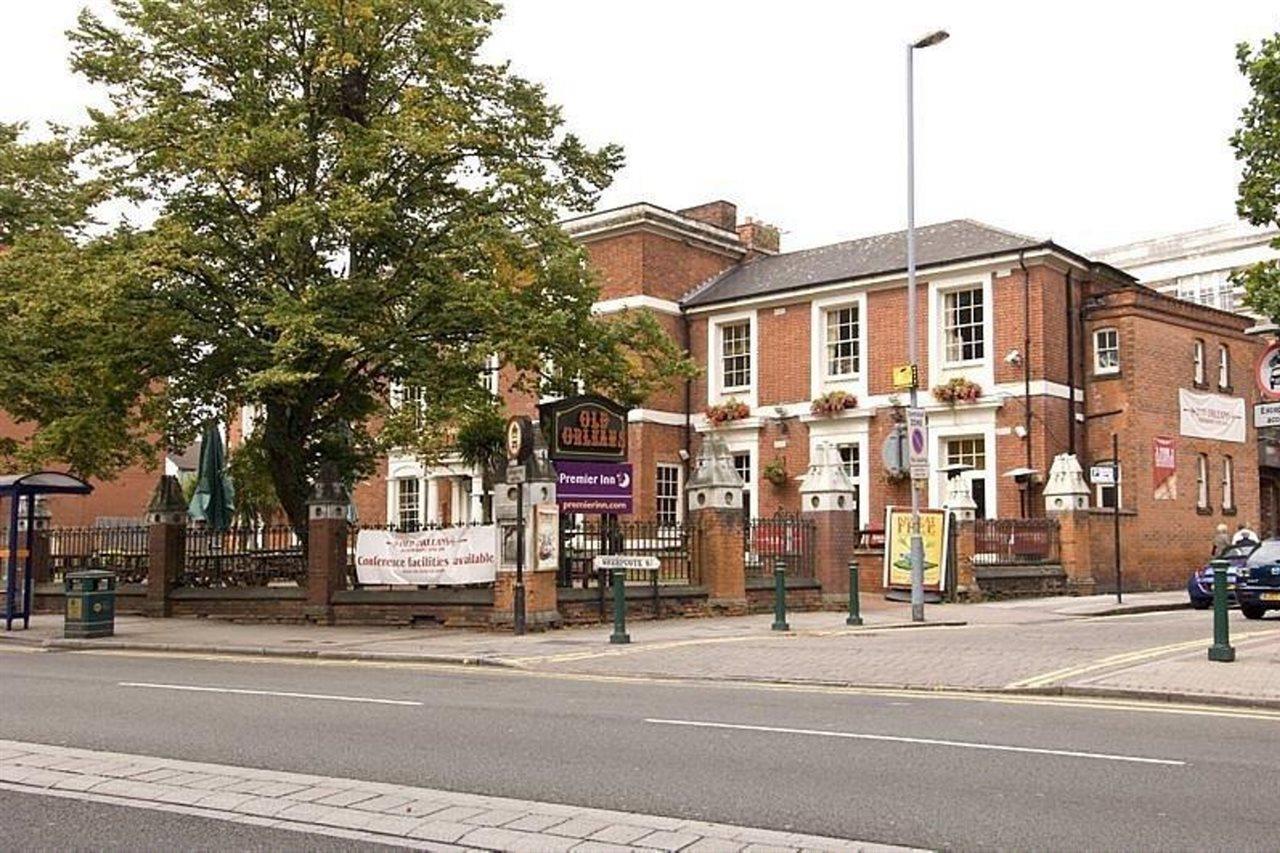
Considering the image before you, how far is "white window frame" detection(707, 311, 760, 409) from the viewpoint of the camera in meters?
37.3

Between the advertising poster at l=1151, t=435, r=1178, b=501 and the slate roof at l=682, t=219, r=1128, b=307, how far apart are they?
5651 millimetres

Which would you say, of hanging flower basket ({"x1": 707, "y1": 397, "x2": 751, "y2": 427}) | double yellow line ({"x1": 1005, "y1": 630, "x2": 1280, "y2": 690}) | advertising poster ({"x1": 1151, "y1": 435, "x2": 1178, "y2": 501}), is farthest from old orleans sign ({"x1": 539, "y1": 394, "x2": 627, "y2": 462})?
advertising poster ({"x1": 1151, "y1": 435, "x2": 1178, "y2": 501})

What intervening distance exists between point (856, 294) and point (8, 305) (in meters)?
21.6

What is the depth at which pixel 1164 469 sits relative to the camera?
109ft

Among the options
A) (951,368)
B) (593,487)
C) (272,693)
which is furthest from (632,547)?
(951,368)

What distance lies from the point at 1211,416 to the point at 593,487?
71.5ft

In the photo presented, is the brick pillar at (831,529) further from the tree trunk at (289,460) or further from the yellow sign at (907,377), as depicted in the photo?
the tree trunk at (289,460)

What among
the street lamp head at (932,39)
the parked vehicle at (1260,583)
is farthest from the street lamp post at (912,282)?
the parked vehicle at (1260,583)

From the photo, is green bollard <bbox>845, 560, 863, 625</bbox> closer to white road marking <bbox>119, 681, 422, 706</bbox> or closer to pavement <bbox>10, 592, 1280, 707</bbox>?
pavement <bbox>10, 592, 1280, 707</bbox>

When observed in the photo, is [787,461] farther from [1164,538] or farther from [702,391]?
[1164,538]

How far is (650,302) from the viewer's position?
37.4 m

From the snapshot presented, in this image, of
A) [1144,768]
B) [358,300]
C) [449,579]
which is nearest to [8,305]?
[358,300]

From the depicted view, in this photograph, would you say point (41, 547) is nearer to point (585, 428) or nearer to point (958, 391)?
point (585, 428)

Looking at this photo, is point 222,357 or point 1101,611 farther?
point 1101,611
